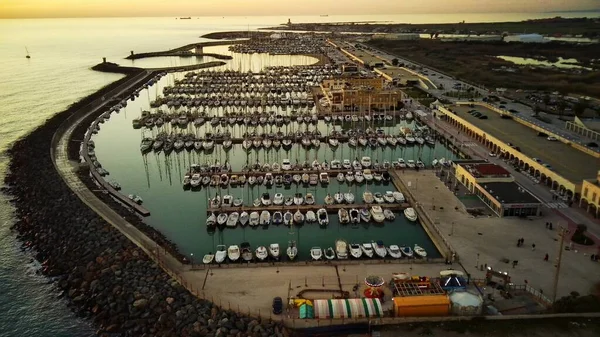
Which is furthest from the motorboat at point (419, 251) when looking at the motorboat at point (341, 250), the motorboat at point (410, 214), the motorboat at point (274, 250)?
the motorboat at point (274, 250)

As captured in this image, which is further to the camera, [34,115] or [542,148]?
[34,115]

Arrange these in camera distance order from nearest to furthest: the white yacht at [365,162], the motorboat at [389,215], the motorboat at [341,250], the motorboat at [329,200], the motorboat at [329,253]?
the motorboat at [329,253] → the motorboat at [341,250] → the motorboat at [389,215] → the motorboat at [329,200] → the white yacht at [365,162]

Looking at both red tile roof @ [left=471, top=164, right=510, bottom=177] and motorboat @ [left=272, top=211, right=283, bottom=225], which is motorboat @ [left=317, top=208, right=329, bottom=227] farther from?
red tile roof @ [left=471, top=164, right=510, bottom=177]

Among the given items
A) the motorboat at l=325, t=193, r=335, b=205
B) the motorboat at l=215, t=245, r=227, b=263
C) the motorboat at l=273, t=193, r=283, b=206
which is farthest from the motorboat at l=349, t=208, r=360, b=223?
the motorboat at l=215, t=245, r=227, b=263

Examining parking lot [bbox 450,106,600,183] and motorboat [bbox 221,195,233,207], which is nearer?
motorboat [bbox 221,195,233,207]

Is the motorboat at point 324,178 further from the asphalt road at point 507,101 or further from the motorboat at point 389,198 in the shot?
the asphalt road at point 507,101

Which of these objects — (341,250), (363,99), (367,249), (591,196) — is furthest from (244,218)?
(363,99)

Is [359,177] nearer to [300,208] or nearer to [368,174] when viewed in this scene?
[368,174]
